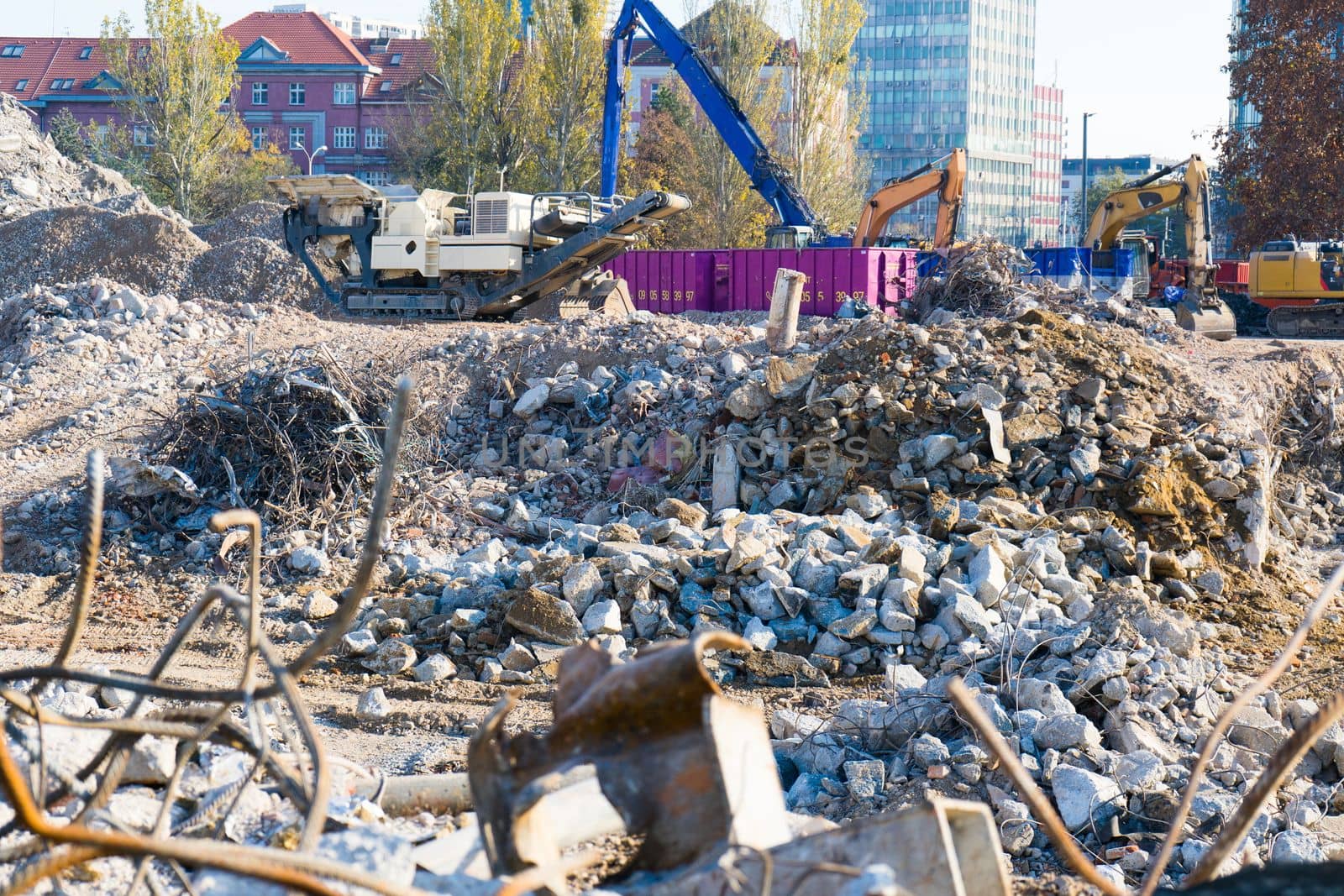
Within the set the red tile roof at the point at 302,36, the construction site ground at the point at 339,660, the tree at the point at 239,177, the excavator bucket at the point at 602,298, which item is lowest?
the construction site ground at the point at 339,660

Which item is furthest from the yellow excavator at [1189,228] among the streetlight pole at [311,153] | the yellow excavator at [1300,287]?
the streetlight pole at [311,153]

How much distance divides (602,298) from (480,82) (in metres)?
19.0

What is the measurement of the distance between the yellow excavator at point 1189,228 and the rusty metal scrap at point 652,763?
19.7 meters

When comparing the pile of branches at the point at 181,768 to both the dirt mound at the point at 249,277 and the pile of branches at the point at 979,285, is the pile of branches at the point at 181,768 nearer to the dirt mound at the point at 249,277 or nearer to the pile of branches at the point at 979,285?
the pile of branches at the point at 979,285

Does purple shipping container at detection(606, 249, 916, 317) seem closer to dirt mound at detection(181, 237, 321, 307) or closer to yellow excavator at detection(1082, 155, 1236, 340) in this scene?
yellow excavator at detection(1082, 155, 1236, 340)

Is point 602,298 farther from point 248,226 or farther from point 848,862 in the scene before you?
point 848,862

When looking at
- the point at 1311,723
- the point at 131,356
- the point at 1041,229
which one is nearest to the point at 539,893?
the point at 1311,723

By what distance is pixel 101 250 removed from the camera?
78.9 ft

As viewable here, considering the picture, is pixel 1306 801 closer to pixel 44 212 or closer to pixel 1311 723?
pixel 1311 723

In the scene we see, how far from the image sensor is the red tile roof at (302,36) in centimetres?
5784

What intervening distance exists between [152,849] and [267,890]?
51 centimetres

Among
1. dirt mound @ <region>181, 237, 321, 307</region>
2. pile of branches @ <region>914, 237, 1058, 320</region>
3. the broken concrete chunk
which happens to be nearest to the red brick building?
dirt mound @ <region>181, 237, 321, 307</region>

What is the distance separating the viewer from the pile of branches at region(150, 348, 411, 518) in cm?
957

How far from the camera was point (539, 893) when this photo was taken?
2004 millimetres
